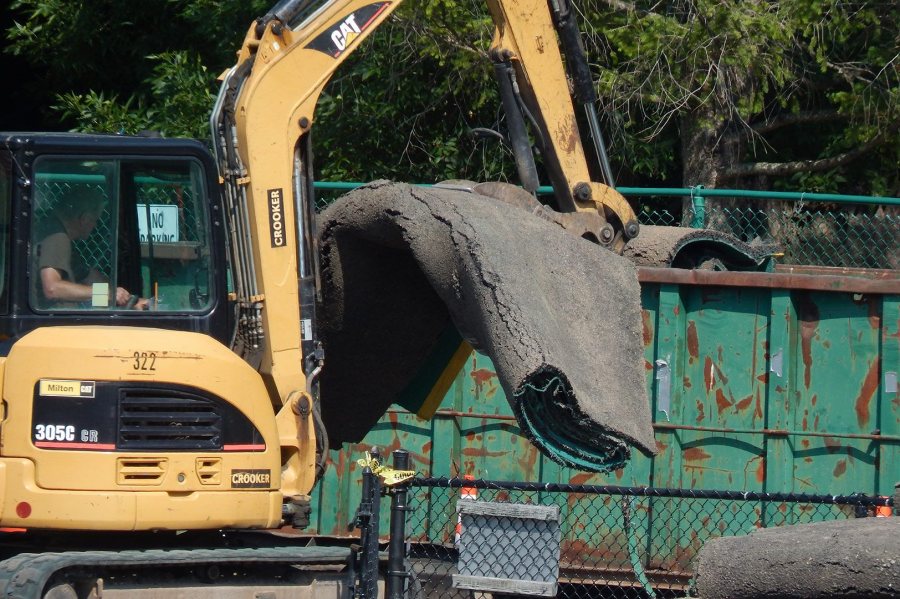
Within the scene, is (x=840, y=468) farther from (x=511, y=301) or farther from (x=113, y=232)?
(x=113, y=232)

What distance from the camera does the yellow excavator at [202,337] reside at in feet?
15.6

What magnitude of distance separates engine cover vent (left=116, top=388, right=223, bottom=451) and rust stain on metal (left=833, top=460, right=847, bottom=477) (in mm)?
3857

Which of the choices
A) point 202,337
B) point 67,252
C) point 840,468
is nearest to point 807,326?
point 840,468

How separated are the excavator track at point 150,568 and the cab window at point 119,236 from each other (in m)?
1.00

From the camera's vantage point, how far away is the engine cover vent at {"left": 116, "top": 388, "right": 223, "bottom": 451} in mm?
4895

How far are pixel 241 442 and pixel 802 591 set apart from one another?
2247mm

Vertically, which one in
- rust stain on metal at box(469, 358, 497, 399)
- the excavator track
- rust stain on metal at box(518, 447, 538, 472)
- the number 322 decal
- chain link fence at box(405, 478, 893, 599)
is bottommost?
chain link fence at box(405, 478, 893, 599)

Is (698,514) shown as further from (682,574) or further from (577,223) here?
(577,223)

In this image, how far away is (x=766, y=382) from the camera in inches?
285

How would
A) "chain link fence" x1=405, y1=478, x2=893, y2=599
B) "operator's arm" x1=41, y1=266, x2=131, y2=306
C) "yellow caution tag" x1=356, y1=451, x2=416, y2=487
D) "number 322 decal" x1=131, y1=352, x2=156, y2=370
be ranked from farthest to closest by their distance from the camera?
"chain link fence" x1=405, y1=478, x2=893, y2=599 → "yellow caution tag" x1=356, y1=451, x2=416, y2=487 → "operator's arm" x1=41, y1=266, x2=131, y2=306 → "number 322 decal" x1=131, y1=352, x2=156, y2=370

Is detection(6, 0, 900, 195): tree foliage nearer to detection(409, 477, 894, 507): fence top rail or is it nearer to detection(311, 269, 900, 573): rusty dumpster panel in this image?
detection(311, 269, 900, 573): rusty dumpster panel

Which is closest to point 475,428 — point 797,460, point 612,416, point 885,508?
point 797,460

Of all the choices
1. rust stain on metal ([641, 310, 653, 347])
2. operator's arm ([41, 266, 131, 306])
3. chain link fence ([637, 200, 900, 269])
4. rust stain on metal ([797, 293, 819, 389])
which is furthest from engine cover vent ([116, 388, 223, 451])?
chain link fence ([637, 200, 900, 269])

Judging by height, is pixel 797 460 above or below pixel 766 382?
below
